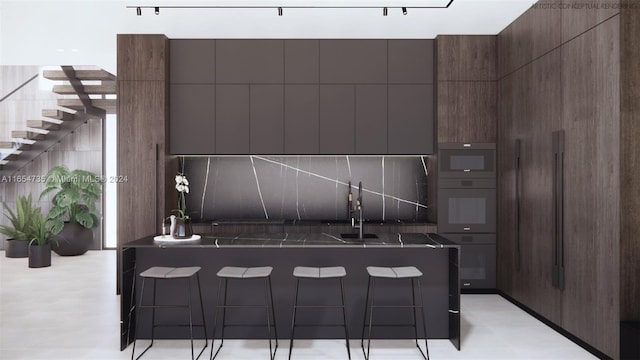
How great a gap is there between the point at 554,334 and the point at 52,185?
739 cm

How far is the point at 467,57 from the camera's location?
4.81 m

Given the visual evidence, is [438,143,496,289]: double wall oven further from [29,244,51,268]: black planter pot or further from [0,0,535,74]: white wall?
[29,244,51,268]: black planter pot

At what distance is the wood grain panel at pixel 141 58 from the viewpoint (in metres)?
4.68

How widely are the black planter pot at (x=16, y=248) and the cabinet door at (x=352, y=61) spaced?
230 inches

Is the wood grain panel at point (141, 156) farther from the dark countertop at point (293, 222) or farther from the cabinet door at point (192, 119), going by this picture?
Result: the dark countertop at point (293, 222)

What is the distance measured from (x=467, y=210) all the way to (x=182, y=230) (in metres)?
3.19

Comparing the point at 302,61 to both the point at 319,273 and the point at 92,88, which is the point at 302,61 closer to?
the point at 319,273

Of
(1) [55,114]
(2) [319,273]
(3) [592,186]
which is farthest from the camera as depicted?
(1) [55,114]

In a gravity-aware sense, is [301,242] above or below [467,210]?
below

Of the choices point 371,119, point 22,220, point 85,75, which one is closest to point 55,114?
point 85,75

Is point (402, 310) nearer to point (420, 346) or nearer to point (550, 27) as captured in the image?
point (420, 346)

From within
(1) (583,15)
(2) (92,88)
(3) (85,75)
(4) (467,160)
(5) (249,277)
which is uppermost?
(3) (85,75)

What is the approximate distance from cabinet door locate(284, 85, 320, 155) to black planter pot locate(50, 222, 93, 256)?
175 inches

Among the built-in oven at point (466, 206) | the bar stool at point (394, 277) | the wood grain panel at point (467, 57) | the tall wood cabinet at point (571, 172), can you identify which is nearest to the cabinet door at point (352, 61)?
the wood grain panel at point (467, 57)
